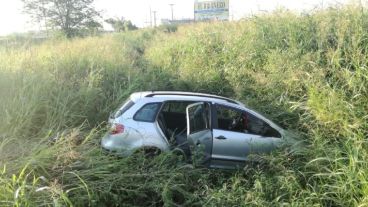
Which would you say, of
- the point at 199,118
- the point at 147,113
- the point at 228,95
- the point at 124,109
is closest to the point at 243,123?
the point at 199,118

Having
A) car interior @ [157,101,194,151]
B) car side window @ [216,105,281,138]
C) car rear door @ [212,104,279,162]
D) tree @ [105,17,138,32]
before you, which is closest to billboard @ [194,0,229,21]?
tree @ [105,17,138,32]

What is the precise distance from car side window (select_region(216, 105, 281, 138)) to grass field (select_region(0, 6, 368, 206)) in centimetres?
61

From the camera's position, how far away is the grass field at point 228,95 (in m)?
4.28

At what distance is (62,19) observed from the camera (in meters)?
33.2

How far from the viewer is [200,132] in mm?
5852

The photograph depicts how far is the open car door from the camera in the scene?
18.3 feet

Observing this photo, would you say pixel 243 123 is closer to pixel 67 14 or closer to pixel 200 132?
pixel 200 132

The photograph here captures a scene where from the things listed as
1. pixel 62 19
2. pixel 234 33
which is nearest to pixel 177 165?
pixel 234 33

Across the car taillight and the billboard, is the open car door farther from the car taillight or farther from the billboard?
the billboard

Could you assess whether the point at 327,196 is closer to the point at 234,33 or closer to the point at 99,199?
the point at 99,199

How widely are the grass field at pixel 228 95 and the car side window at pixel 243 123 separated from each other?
614 millimetres

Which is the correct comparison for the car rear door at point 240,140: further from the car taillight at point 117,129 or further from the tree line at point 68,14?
the tree line at point 68,14

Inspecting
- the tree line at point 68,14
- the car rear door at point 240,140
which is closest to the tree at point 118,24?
the tree line at point 68,14

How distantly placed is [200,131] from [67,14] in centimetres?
3075
